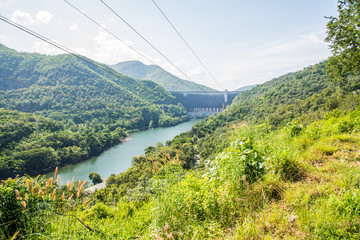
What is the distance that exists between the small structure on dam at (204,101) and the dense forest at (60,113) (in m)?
10.3

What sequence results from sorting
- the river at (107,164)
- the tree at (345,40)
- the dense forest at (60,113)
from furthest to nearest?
the dense forest at (60,113), the river at (107,164), the tree at (345,40)

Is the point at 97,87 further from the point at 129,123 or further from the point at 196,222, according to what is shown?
the point at 196,222

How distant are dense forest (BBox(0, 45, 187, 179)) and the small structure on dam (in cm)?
1028

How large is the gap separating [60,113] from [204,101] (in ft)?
227

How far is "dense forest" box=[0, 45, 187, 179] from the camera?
31.6 meters

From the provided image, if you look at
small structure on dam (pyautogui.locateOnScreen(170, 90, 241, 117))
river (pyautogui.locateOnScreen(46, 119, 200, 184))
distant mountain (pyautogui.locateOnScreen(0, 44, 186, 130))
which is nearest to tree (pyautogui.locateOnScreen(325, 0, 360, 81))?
river (pyautogui.locateOnScreen(46, 119, 200, 184))

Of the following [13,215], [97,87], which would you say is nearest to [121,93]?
[97,87]

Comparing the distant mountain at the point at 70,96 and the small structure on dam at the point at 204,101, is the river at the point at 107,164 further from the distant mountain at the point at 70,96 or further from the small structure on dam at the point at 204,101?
the small structure on dam at the point at 204,101

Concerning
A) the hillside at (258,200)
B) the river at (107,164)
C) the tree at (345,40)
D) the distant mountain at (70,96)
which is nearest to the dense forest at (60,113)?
the distant mountain at (70,96)

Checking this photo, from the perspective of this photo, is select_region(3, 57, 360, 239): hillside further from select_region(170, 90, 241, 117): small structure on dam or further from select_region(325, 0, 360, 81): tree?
select_region(170, 90, 241, 117): small structure on dam

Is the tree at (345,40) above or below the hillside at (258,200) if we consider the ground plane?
above

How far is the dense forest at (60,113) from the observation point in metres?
31.6

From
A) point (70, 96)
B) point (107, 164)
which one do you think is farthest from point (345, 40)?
point (70, 96)

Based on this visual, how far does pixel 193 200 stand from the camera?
210cm
